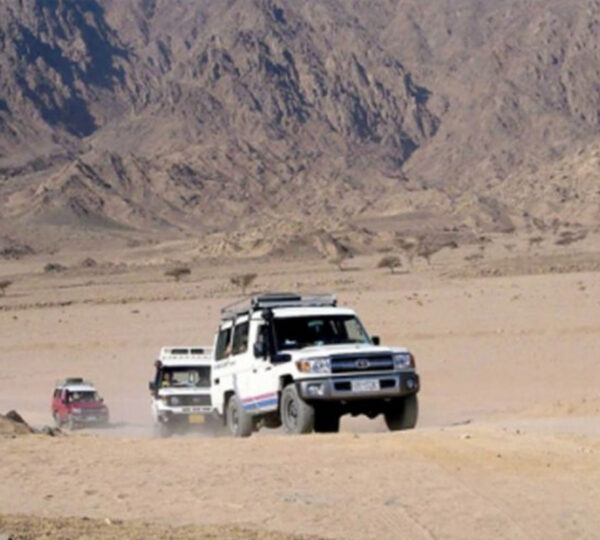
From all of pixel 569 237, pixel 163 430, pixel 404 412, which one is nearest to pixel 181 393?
pixel 163 430

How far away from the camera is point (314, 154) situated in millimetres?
198625

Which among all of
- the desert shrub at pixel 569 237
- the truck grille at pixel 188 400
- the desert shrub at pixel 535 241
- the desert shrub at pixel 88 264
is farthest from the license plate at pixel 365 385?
the desert shrub at pixel 88 264

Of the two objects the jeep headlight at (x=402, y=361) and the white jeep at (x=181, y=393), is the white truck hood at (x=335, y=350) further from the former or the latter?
the white jeep at (x=181, y=393)

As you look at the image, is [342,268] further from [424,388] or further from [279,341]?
[279,341]

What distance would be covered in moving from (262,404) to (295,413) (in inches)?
34.3

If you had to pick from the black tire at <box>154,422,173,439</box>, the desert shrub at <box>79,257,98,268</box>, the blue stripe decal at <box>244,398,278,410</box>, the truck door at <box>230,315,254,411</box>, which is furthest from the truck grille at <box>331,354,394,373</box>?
the desert shrub at <box>79,257,98,268</box>

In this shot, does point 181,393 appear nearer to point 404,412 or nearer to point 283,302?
point 283,302

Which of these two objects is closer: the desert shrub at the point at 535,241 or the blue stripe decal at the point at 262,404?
the blue stripe decal at the point at 262,404

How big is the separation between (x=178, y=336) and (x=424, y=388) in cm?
1562

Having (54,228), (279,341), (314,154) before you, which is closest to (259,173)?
(314,154)

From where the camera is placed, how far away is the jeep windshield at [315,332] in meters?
15.9

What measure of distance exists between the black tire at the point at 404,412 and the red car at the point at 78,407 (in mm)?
11553

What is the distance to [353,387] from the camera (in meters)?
15.0

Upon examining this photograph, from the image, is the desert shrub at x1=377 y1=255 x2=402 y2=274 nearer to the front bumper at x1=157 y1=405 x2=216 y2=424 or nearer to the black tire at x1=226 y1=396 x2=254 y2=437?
the front bumper at x1=157 y1=405 x2=216 y2=424
